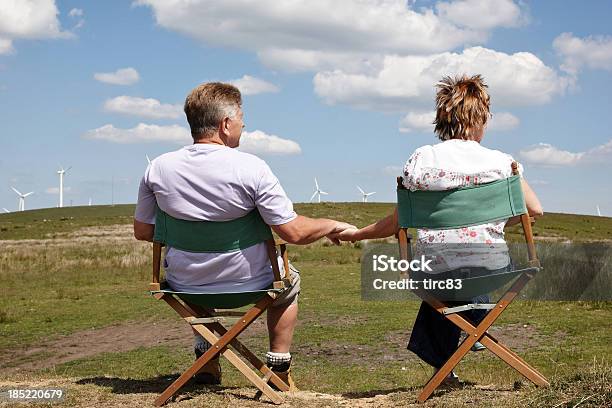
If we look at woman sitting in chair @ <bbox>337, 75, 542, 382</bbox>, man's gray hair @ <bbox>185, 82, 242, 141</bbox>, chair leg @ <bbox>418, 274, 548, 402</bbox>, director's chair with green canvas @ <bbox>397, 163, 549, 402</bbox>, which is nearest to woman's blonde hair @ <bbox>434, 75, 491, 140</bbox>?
woman sitting in chair @ <bbox>337, 75, 542, 382</bbox>

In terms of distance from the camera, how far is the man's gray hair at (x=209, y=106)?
15.1ft

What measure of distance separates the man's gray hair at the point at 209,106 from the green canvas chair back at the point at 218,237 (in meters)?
0.57

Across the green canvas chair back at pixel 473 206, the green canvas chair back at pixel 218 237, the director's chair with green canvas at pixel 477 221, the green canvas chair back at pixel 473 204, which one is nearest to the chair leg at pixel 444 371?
the director's chair with green canvas at pixel 477 221

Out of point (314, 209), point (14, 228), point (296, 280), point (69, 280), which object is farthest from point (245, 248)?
point (314, 209)

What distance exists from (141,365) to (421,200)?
519 cm

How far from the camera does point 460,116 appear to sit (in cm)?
449

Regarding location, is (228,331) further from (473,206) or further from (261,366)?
(473,206)

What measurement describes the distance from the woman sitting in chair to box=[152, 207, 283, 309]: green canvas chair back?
2.68 feet

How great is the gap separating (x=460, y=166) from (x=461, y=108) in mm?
383

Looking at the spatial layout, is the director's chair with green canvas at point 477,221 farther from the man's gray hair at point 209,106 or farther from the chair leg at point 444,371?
the man's gray hair at point 209,106

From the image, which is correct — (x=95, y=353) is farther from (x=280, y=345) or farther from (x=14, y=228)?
(x=14, y=228)

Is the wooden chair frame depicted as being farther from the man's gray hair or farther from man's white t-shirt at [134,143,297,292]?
the man's gray hair

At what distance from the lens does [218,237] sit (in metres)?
4.52

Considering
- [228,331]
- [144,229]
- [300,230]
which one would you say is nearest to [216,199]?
[300,230]
